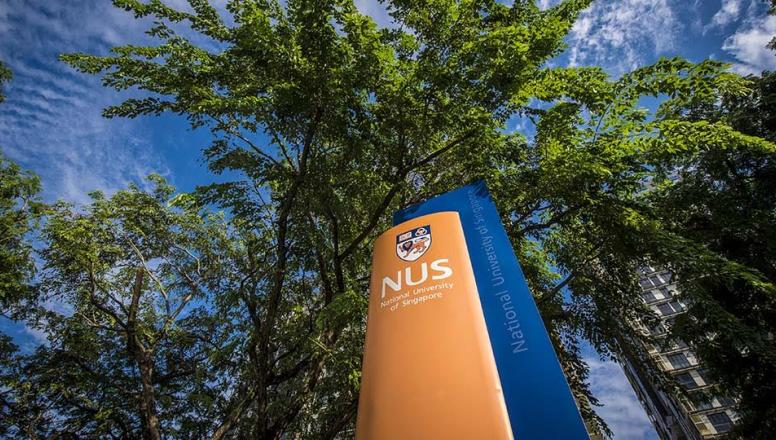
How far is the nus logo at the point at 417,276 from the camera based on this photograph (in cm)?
373

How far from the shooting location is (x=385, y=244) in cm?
455

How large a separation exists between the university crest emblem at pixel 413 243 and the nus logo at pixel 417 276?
0.60 feet

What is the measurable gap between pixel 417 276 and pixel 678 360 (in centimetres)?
6109

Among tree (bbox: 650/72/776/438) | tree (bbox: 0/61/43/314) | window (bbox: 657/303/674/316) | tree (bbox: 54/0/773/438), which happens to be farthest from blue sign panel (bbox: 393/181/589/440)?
window (bbox: 657/303/674/316)

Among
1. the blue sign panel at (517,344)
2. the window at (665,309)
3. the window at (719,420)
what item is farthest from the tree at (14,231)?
the window at (665,309)

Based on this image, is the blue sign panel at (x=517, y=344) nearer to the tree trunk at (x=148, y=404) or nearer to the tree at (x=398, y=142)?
the tree at (x=398, y=142)

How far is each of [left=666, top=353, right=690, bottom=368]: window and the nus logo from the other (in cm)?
5952

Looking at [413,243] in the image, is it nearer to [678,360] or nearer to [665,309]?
[678,360]

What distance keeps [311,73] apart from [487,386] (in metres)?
5.42

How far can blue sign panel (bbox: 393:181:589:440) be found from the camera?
251 cm

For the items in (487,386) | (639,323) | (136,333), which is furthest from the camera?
(136,333)

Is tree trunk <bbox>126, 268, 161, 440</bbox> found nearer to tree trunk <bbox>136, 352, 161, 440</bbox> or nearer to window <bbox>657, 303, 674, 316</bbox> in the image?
tree trunk <bbox>136, 352, 161, 440</bbox>

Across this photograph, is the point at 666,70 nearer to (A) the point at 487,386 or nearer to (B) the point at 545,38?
(B) the point at 545,38

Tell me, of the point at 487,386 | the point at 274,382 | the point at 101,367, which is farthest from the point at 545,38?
the point at 101,367
